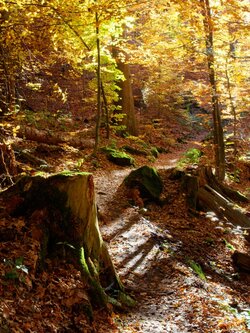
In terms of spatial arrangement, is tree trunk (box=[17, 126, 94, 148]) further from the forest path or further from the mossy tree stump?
the mossy tree stump

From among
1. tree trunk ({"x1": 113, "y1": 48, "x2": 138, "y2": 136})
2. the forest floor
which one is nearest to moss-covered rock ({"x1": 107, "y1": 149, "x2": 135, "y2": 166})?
the forest floor

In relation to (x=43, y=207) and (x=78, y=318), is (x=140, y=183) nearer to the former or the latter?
(x=43, y=207)

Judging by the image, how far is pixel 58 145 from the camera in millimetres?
11664

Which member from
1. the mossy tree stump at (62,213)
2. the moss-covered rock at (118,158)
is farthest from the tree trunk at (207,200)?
the mossy tree stump at (62,213)

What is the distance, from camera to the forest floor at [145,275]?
3.63m

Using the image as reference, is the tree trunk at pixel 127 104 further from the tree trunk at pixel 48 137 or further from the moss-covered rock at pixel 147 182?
the moss-covered rock at pixel 147 182

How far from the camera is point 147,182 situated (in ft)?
30.5

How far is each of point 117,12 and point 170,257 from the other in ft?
18.9

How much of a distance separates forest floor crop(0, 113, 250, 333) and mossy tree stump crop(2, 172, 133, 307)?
0.17 meters

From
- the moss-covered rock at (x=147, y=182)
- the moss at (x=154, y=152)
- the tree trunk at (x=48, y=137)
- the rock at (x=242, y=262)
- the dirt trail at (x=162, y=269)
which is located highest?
the tree trunk at (x=48, y=137)

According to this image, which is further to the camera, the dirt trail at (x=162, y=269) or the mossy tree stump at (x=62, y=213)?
the dirt trail at (x=162, y=269)

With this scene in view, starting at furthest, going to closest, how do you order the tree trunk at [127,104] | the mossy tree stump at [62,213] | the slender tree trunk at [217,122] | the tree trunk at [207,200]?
the tree trunk at [127,104], the slender tree trunk at [217,122], the tree trunk at [207,200], the mossy tree stump at [62,213]

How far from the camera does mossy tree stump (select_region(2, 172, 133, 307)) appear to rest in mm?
4340

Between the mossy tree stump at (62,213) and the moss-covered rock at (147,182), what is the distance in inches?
178
